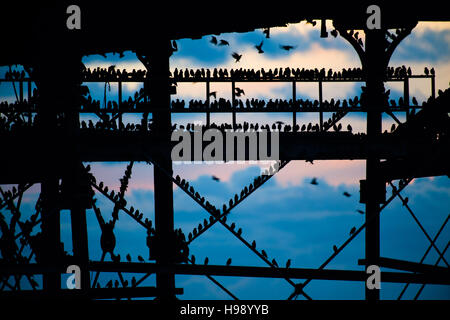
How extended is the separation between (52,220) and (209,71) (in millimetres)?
4179

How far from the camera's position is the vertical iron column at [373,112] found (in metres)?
9.30

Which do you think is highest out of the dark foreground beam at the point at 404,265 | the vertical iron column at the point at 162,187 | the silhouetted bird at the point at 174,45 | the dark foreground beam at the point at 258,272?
the silhouetted bird at the point at 174,45

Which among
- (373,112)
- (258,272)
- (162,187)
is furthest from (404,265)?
(258,272)

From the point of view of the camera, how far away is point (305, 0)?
8469 millimetres

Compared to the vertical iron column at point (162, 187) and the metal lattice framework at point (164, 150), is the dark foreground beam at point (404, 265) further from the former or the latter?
the vertical iron column at point (162, 187)

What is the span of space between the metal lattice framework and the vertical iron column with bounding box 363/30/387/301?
0.05 ft

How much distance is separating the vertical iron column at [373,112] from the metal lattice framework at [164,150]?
15 millimetres

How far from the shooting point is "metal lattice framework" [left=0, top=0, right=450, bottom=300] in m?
7.10

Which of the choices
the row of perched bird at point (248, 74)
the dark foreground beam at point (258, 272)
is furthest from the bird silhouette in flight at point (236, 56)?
the dark foreground beam at point (258, 272)

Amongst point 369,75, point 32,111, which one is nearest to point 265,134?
point 369,75

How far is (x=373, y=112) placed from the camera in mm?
9367

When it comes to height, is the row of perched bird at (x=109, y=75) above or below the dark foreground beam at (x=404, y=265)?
above

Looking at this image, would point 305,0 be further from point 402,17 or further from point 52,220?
point 52,220

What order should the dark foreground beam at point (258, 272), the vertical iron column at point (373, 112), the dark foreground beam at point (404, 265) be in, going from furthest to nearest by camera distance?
1. the dark foreground beam at point (404, 265)
2. the vertical iron column at point (373, 112)
3. the dark foreground beam at point (258, 272)
